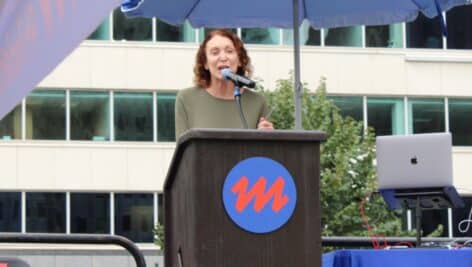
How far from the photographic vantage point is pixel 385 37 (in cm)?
4350

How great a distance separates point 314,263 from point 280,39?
124 feet

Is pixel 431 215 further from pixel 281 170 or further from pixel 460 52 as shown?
pixel 281 170

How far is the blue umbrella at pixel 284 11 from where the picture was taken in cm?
804

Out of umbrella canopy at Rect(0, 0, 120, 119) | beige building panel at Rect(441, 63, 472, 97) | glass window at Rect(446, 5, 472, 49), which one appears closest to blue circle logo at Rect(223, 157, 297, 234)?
→ umbrella canopy at Rect(0, 0, 120, 119)

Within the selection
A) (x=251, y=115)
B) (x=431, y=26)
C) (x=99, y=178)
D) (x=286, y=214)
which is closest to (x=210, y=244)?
(x=286, y=214)

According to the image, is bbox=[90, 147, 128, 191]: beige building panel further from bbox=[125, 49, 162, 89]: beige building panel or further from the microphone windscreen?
the microphone windscreen

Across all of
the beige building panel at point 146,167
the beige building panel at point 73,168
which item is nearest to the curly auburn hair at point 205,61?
the beige building panel at point 73,168

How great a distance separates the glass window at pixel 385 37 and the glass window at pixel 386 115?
5.35 feet

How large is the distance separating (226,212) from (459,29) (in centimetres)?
3944

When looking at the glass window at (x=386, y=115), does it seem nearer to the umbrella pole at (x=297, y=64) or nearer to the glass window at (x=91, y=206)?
the glass window at (x=91, y=206)

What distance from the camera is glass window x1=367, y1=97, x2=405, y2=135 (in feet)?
141

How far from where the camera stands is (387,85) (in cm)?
4300

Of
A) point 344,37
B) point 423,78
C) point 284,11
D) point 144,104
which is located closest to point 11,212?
point 144,104

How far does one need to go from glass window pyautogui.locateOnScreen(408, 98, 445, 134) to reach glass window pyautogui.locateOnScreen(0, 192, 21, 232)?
38.1 feet
